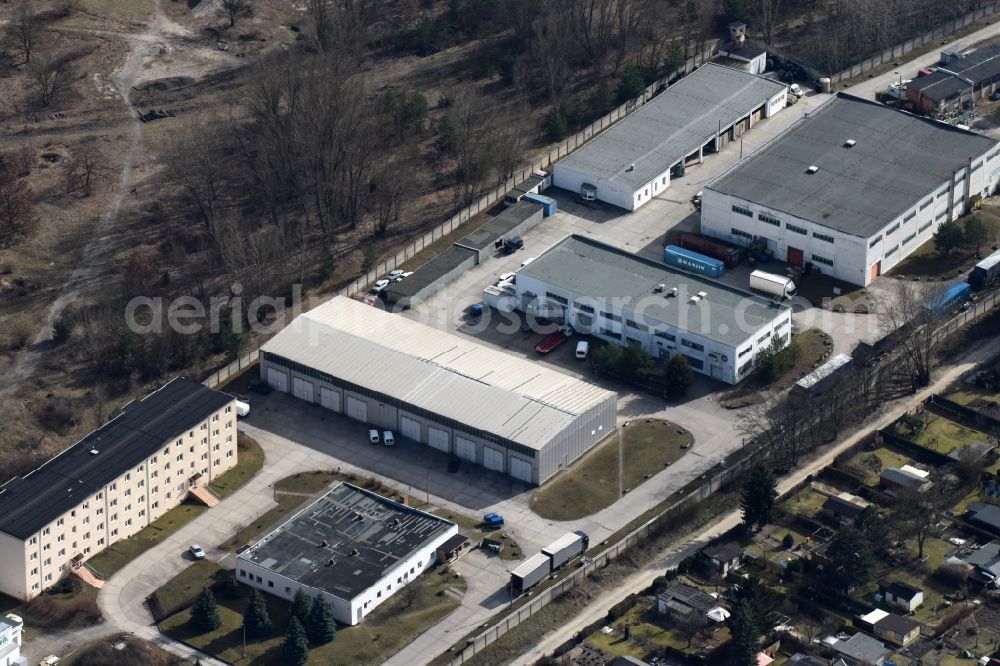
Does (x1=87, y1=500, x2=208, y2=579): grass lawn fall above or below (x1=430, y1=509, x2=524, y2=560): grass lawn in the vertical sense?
above

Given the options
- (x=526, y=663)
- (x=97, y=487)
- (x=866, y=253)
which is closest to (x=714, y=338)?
(x=866, y=253)

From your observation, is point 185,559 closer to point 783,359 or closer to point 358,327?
point 358,327

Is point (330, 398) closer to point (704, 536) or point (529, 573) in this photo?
point (529, 573)

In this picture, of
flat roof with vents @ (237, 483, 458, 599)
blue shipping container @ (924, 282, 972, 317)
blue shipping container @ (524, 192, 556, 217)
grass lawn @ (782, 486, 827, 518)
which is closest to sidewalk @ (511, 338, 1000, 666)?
grass lawn @ (782, 486, 827, 518)

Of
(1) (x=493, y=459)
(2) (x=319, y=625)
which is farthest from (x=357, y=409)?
(2) (x=319, y=625)

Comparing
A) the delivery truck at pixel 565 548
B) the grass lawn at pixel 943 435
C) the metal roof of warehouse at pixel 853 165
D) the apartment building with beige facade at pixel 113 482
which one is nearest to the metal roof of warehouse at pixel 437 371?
the delivery truck at pixel 565 548

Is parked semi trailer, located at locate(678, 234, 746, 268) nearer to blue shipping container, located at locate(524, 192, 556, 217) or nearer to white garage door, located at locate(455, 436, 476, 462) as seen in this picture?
blue shipping container, located at locate(524, 192, 556, 217)
